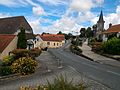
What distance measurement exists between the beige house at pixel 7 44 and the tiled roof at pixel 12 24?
20262 millimetres

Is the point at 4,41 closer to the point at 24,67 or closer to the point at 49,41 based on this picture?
the point at 24,67

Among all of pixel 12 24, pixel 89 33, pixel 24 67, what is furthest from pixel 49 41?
pixel 24 67

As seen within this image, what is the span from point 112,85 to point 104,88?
1.29 m

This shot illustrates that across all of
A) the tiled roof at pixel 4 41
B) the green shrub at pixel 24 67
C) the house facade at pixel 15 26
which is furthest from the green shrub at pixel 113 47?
the green shrub at pixel 24 67

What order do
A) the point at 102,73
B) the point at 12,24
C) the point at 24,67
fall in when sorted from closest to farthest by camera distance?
the point at 24,67 → the point at 102,73 → the point at 12,24

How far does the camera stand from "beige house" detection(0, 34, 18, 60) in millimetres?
38581

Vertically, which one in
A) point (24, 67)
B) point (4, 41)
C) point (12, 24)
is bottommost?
point (24, 67)

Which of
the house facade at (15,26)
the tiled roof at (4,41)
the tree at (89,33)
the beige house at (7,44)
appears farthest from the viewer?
the tree at (89,33)

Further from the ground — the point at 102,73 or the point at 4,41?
the point at 4,41

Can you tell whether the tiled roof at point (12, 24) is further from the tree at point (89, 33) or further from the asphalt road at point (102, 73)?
the tree at point (89, 33)

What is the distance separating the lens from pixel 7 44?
39.8 m

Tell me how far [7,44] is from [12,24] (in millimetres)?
26541

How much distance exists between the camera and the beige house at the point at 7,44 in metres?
38.6

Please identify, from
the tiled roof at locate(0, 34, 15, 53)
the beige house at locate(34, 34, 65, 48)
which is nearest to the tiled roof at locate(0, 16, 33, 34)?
the tiled roof at locate(0, 34, 15, 53)
